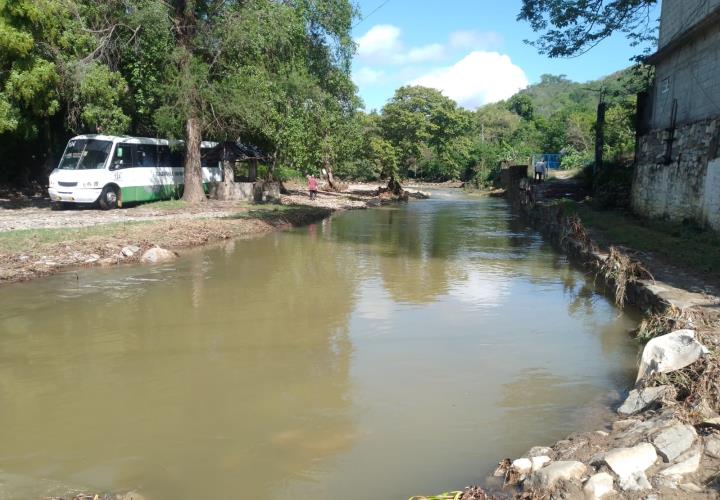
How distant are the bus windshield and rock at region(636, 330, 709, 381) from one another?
1820 cm

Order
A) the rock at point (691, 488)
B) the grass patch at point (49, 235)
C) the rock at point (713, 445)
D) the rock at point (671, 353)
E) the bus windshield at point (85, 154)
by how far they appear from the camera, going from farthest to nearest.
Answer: the bus windshield at point (85, 154)
the grass patch at point (49, 235)
the rock at point (671, 353)
the rock at point (713, 445)
the rock at point (691, 488)

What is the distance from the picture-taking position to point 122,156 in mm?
20078

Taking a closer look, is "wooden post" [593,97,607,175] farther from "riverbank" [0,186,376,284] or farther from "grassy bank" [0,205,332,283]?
"grassy bank" [0,205,332,283]

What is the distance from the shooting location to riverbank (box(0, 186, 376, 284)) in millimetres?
11414

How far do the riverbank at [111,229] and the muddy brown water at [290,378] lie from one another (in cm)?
82

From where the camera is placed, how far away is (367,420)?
204 inches

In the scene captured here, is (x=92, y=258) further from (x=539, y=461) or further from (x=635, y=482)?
(x=635, y=482)

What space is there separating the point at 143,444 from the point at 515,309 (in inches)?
245

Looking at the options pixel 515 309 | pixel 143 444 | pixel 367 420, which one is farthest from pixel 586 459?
pixel 515 309

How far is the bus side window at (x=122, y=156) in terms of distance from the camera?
64.6 feet

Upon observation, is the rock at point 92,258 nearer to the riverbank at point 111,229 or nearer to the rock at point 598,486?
the riverbank at point 111,229

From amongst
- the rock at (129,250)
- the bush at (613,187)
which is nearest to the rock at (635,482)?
the rock at (129,250)

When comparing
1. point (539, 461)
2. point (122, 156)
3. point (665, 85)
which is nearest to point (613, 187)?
point (665, 85)

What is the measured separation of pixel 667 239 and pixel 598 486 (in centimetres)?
1049
